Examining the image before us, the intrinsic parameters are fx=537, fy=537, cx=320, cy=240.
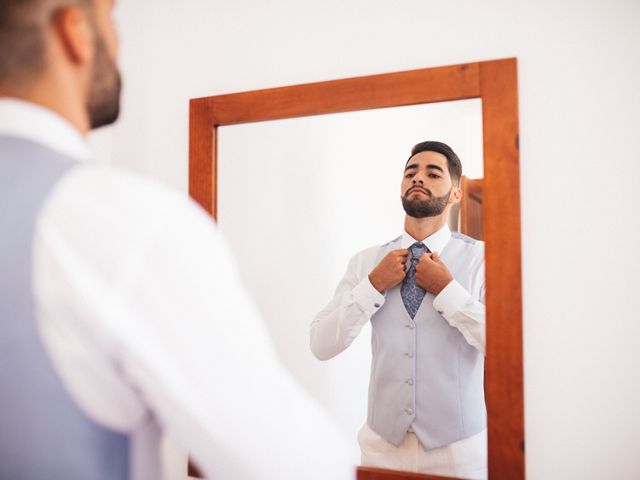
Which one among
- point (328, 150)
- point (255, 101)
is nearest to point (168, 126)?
point (255, 101)

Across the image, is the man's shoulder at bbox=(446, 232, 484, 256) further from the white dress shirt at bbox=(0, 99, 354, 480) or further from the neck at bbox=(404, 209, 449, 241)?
the white dress shirt at bbox=(0, 99, 354, 480)

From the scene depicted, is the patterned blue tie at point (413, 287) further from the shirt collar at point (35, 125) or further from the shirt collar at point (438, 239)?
the shirt collar at point (35, 125)

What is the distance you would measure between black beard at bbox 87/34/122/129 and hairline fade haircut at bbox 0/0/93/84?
6 centimetres

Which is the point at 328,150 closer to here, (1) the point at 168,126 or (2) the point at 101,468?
(1) the point at 168,126

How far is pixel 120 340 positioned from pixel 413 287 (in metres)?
0.81

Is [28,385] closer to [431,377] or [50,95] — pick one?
[50,95]

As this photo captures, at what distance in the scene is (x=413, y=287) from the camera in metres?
1.21

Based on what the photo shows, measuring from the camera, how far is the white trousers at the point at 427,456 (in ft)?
3.74

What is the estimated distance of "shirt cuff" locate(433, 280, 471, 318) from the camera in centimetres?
116

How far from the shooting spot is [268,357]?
0.54 meters

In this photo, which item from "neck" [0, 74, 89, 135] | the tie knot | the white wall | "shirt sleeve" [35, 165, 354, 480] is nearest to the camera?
"shirt sleeve" [35, 165, 354, 480]

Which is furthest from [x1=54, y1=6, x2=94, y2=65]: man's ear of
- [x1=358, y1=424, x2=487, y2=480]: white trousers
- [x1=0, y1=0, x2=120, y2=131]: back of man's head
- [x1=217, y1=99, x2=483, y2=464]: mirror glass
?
[x1=358, y1=424, x2=487, y2=480]: white trousers

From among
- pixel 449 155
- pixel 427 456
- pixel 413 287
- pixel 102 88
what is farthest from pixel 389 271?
pixel 102 88

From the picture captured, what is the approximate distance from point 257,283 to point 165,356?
2.90 feet
